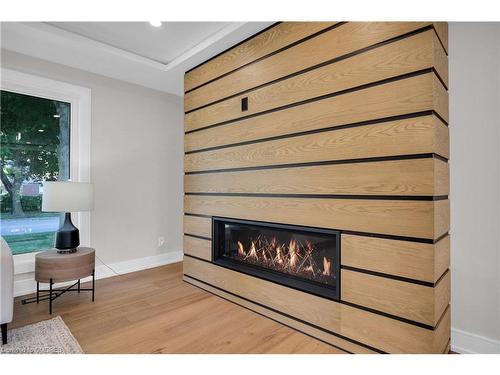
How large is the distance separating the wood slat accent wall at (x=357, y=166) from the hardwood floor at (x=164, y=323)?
0.17m

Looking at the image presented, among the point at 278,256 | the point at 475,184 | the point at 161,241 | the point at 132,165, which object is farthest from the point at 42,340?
the point at 475,184

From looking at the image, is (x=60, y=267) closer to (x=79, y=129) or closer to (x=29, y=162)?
(x=29, y=162)

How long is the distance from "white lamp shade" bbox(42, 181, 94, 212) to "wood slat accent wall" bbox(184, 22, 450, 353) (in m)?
1.45

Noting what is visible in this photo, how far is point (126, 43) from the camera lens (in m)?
2.89

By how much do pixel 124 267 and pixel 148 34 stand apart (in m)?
2.72

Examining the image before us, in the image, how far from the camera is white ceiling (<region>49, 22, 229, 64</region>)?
8.43 feet

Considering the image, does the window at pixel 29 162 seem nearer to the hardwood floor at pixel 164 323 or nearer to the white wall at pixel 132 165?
the white wall at pixel 132 165

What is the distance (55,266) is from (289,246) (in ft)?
6.73

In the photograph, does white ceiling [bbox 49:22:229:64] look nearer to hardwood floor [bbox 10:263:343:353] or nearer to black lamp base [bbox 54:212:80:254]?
black lamp base [bbox 54:212:80:254]

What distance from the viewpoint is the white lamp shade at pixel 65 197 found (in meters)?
2.59

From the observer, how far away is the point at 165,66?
3299 mm

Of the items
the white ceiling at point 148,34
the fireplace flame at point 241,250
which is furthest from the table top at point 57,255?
the white ceiling at point 148,34

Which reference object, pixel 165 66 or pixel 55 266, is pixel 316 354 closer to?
pixel 55 266
